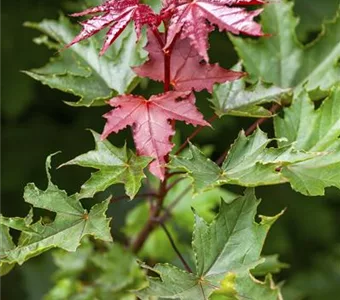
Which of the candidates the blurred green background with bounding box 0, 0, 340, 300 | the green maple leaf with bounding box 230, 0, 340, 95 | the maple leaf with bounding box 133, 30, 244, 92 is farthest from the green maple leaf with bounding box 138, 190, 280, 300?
the blurred green background with bounding box 0, 0, 340, 300

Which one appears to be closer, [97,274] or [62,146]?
[97,274]

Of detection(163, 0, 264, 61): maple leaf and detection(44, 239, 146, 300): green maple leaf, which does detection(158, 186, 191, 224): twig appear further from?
detection(163, 0, 264, 61): maple leaf

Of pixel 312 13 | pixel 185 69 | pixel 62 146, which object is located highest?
pixel 185 69

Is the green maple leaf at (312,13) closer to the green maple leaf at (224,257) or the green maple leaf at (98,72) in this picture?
the green maple leaf at (98,72)

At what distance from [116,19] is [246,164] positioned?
36cm

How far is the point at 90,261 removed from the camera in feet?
7.73

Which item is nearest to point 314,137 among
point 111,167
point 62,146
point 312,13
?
point 111,167

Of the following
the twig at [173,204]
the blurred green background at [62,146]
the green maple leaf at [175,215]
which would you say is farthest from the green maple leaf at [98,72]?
the blurred green background at [62,146]

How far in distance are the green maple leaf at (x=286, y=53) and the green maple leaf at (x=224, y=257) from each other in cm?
49

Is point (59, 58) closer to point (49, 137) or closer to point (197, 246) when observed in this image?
point (197, 246)

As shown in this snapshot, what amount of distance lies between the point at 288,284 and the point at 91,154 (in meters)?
2.05

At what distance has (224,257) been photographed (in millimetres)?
1546

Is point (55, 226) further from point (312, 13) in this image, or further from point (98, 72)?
point (312, 13)

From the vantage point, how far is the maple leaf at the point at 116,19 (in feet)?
4.58
